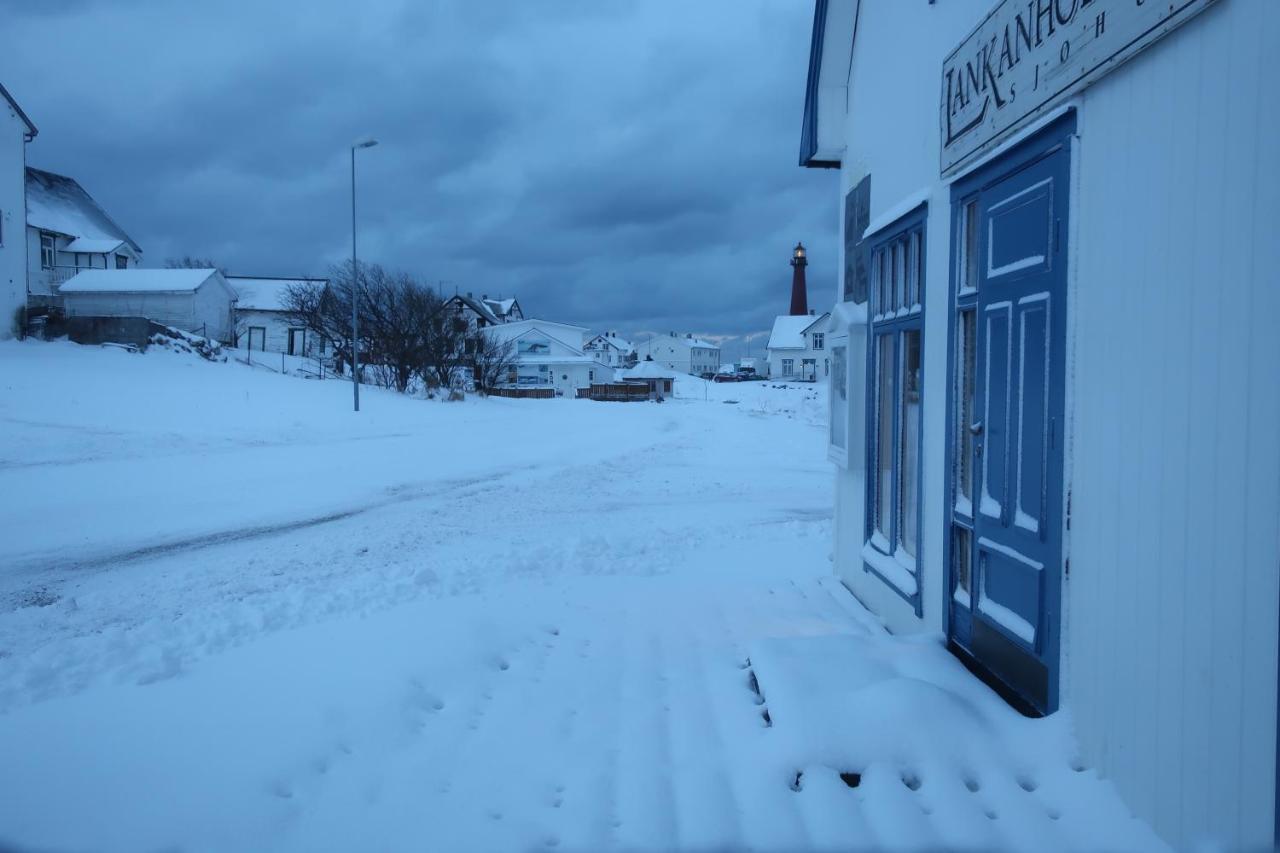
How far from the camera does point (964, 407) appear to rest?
477 centimetres

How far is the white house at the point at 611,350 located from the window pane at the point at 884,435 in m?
79.1

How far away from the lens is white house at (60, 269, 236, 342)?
132 ft

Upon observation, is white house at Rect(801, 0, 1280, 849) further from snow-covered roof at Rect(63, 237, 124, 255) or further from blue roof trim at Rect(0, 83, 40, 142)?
snow-covered roof at Rect(63, 237, 124, 255)

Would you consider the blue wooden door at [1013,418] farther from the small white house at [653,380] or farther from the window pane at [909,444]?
the small white house at [653,380]

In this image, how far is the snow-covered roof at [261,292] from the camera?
191 ft

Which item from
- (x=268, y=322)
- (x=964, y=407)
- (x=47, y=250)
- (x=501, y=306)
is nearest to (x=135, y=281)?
(x=47, y=250)

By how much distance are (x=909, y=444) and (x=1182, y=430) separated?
3.26 metres

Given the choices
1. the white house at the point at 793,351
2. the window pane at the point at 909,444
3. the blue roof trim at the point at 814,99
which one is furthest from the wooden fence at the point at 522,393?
the window pane at the point at 909,444

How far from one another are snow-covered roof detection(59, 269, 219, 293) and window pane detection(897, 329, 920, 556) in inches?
1720

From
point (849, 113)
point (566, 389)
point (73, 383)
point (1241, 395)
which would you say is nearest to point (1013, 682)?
point (1241, 395)

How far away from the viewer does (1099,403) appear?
3309 mm

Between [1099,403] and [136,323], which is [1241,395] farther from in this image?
[136,323]

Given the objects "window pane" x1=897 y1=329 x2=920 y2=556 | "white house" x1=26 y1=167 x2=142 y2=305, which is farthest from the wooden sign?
"white house" x1=26 y1=167 x2=142 y2=305

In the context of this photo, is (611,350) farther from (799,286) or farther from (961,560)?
(961,560)
